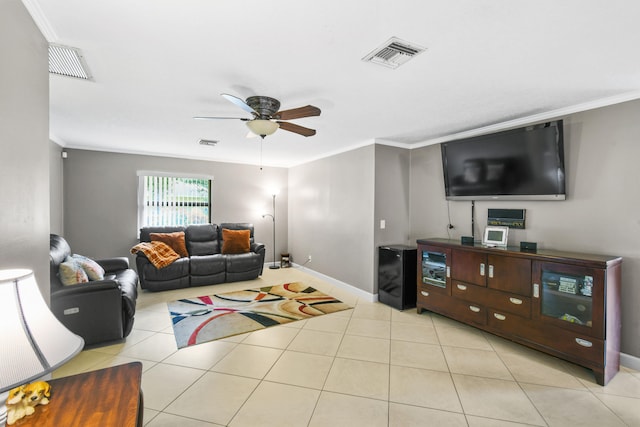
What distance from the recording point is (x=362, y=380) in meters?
2.44

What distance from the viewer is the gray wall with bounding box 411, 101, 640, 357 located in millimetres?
2643

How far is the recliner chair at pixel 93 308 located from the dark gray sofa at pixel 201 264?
65.2 inches

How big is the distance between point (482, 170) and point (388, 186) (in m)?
1.30

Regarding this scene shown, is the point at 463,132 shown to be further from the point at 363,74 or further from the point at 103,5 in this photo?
the point at 103,5

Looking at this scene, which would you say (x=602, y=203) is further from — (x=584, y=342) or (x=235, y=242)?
(x=235, y=242)

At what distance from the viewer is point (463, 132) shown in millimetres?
3912

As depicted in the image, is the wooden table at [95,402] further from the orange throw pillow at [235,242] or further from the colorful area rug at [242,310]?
the orange throw pillow at [235,242]

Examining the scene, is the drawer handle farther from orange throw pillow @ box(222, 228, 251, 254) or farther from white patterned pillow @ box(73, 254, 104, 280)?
orange throw pillow @ box(222, 228, 251, 254)

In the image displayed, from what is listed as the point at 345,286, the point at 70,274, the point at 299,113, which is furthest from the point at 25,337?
the point at 345,286

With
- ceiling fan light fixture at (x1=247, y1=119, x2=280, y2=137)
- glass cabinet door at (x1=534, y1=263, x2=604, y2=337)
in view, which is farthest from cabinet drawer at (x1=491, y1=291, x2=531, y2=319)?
ceiling fan light fixture at (x1=247, y1=119, x2=280, y2=137)

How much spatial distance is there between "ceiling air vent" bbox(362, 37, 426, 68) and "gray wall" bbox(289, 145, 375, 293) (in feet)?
7.60

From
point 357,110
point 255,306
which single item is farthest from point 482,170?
point 255,306

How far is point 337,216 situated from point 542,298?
306cm

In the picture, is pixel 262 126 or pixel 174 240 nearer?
pixel 262 126
